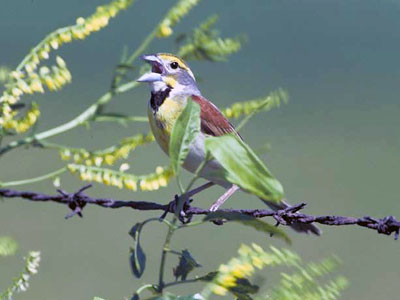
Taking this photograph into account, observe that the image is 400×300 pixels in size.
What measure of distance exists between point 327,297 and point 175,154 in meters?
0.15

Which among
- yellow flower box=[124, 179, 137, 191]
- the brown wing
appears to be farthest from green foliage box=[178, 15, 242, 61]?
the brown wing

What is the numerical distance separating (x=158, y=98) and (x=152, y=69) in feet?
0.28

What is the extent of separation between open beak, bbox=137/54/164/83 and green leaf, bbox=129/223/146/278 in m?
0.78

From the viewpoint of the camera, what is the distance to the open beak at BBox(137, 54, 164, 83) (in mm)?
1461

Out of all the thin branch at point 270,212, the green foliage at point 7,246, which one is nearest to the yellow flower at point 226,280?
the green foliage at point 7,246

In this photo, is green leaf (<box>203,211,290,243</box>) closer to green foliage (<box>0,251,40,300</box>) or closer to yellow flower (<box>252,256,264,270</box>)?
yellow flower (<box>252,256,264,270</box>)

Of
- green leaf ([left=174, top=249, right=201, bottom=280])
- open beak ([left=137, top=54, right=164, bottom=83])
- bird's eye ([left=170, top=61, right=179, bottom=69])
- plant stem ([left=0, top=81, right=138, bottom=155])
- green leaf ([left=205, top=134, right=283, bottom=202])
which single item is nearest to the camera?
green leaf ([left=205, top=134, right=283, bottom=202])

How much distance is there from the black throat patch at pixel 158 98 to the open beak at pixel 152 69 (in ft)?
0.14

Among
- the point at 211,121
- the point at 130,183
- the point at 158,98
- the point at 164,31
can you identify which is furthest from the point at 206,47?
the point at 158,98

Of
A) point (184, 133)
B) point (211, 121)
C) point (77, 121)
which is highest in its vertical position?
point (211, 121)

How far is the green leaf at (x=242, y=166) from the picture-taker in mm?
569

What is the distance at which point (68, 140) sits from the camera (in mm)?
6445

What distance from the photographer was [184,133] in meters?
0.63

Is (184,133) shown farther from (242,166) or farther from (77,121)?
(77,121)
